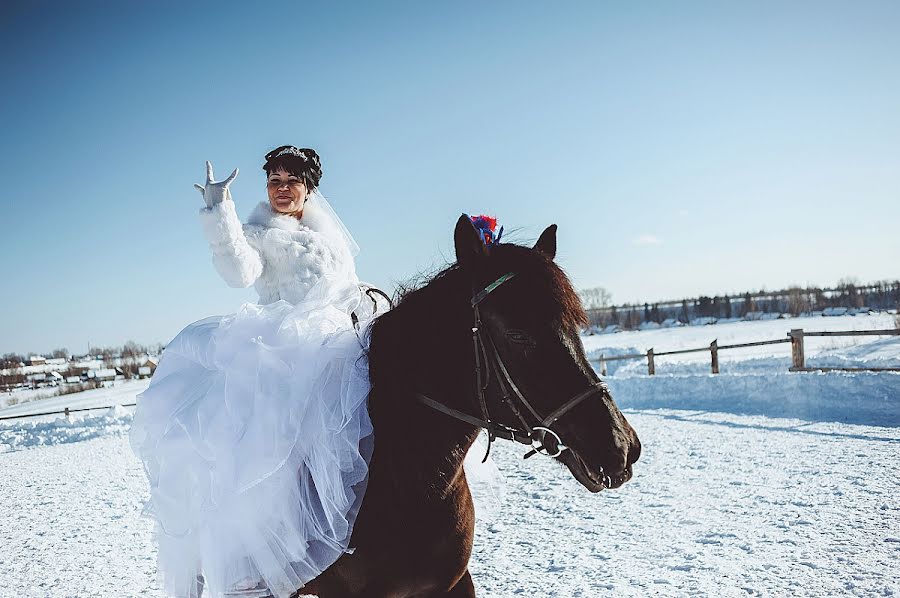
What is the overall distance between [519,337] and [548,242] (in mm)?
550

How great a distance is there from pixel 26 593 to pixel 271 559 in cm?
440

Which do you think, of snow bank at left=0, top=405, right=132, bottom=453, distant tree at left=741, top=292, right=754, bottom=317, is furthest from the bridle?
distant tree at left=741, top=292, right=754, bottom=317

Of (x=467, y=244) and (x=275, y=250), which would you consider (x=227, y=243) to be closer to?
(x=275, y=250)

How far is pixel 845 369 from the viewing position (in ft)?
40.0

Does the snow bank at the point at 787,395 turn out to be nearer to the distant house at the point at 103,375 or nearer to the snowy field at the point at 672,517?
the snowy field at the point at 672,517

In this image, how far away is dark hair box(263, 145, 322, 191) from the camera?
3062mm

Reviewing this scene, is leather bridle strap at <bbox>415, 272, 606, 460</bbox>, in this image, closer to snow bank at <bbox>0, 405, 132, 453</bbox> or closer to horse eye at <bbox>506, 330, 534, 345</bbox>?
horse eye at <bbox>506, 330, 534, 345</bbox>

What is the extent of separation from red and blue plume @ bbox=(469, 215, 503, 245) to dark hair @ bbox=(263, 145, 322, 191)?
130 cm

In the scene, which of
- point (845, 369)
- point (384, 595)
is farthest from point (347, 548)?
point (845, 369)

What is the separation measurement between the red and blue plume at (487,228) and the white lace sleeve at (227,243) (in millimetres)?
1105

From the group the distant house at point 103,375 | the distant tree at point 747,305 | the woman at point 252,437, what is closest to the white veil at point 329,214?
the woman at point 252,437

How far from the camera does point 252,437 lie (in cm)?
209

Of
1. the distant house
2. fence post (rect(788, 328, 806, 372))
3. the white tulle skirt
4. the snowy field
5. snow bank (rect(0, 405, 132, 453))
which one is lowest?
the distant house

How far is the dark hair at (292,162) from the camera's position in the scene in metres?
3.06
